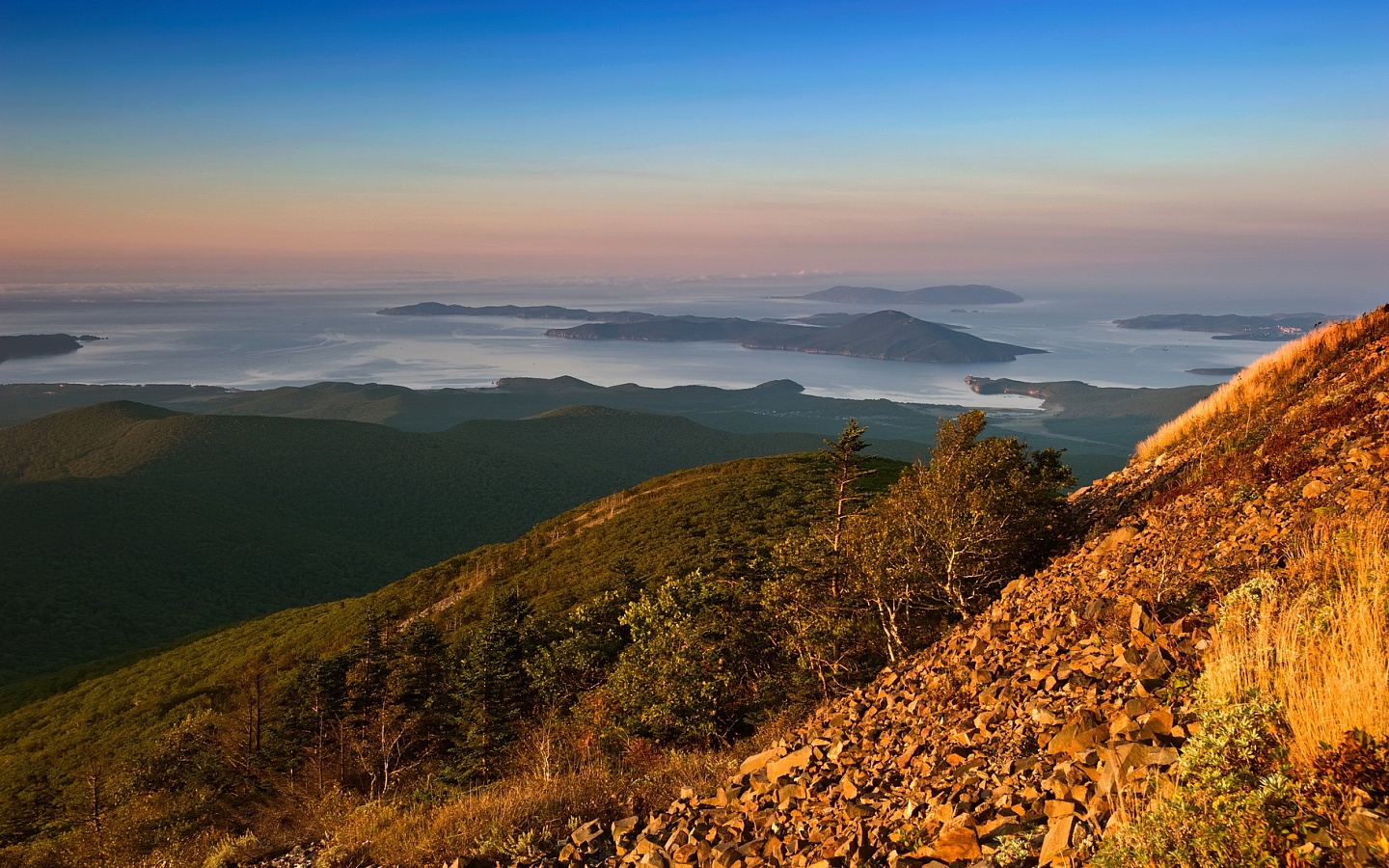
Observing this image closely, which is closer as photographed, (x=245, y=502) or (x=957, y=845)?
(x=957, y=845)

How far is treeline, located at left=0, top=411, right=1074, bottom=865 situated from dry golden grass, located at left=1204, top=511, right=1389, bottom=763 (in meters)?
8.13

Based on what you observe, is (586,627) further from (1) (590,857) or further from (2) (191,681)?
(2) (191,681)

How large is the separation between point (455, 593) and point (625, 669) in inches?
1251

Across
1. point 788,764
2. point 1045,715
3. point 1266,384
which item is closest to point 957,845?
point 1045,715

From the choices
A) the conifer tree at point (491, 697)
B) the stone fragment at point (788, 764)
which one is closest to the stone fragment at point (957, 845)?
the stone fragment at point (788, 764)

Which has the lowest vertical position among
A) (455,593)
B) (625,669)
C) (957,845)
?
(455,593)

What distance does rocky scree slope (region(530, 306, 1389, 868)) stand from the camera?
587 cm

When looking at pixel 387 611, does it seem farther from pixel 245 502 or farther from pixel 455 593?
pixel 245 502

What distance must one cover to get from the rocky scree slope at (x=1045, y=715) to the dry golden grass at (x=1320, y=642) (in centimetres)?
58

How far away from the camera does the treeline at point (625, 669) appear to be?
54.0 ft

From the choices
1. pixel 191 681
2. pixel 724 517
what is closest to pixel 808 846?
pixel 724 517

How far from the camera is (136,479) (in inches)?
4685

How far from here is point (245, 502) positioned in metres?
118

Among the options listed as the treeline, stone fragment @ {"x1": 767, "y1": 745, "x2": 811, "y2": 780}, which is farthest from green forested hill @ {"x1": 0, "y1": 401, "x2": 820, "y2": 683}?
stone fragment @ {"x1": 767, "y1": 745, "x2": 811, "y2": 780}
